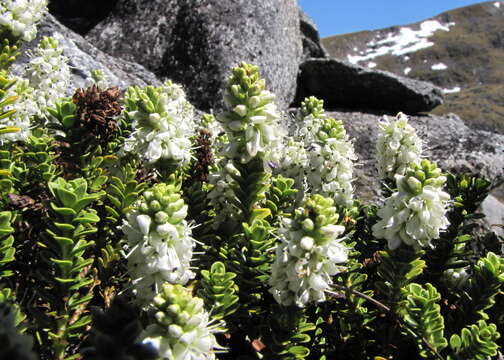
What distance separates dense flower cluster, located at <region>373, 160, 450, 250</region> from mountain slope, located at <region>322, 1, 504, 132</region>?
44.6m

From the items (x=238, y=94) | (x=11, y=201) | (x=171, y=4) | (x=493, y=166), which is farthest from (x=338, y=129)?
(x=171, y=4)

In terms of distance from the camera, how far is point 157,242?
5.02 feet

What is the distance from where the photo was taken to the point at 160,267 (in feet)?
4.98

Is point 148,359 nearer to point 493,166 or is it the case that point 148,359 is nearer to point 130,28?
point 493,166

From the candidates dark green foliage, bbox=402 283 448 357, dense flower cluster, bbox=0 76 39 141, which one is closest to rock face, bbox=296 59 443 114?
dense flower cluster, bbox=0 76 39 141

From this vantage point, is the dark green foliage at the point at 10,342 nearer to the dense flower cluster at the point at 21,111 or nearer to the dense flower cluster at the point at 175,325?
the dense flower cluster at the point at 175,325

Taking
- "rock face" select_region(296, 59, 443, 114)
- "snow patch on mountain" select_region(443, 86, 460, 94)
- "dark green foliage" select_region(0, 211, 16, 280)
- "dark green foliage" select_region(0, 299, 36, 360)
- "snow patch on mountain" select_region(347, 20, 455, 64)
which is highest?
"dark green foliage" select_region(0, 299, 36, 360)

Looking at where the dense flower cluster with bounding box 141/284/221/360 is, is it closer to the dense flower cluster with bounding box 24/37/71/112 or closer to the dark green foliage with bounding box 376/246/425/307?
the dark green foliage with bounding box 376/246/425/307

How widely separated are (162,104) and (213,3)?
5.36 m

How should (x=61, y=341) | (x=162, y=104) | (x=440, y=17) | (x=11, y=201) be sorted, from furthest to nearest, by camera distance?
(x=440, y=17), (x=162, y=104), (x=11, y=201), (x=61, y=341)

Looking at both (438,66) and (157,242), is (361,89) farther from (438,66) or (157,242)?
(438,66)

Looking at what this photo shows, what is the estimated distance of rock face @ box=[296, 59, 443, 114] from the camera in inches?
298

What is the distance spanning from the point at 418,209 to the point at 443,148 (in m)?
→ 4.07

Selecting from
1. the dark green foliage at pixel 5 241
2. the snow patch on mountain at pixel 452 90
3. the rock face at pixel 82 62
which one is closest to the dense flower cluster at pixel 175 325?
the dark green foliage at pixel 5 241
